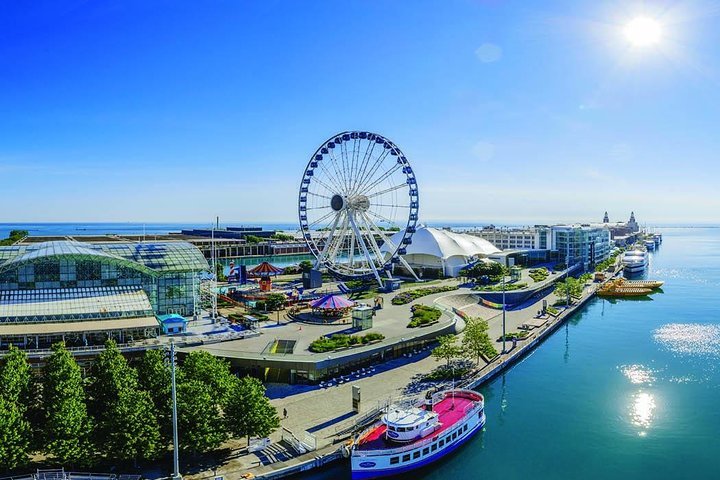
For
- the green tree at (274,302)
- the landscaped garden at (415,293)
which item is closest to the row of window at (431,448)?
the green tree at (274,302)

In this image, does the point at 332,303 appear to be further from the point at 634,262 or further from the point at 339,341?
the point at 634,262

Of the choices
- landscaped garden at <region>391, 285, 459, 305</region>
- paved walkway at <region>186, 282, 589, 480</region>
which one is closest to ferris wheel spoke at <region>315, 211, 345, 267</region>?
landscaped garden at <region>391, 285, 459, 305</region>

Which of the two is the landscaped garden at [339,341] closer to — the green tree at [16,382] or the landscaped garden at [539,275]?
the green tree at [16,382]

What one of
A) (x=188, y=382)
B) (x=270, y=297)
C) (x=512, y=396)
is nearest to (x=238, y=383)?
(x=188, y=382)

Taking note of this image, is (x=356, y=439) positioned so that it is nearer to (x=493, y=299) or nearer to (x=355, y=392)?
(x=355, y=392)

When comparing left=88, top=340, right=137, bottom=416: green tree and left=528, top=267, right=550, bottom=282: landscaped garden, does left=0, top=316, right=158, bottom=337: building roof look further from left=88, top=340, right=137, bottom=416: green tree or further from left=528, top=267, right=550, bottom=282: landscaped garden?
left=528, top=267, right=550, bottom=282: landscaped garden

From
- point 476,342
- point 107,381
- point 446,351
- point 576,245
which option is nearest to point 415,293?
point 476,342
